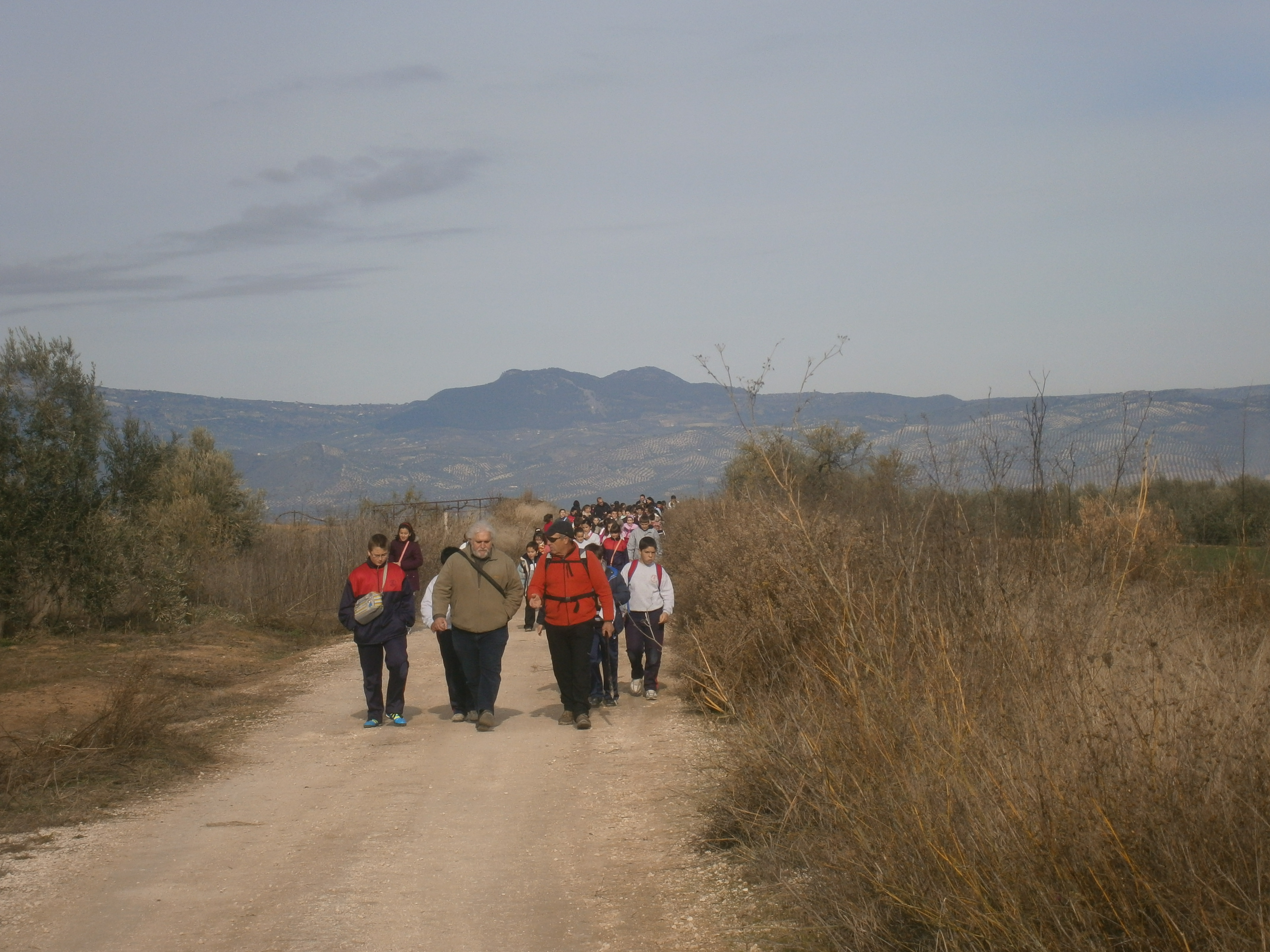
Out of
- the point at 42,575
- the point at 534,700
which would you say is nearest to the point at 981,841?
the point at 534,700

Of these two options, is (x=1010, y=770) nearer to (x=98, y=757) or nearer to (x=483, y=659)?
(x=98, y=757)

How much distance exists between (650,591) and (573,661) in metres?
1.80

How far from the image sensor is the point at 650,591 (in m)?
12.6

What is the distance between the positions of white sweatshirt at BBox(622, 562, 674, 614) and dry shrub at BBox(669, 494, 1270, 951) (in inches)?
164

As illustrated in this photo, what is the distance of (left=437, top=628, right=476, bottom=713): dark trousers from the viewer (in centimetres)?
1135

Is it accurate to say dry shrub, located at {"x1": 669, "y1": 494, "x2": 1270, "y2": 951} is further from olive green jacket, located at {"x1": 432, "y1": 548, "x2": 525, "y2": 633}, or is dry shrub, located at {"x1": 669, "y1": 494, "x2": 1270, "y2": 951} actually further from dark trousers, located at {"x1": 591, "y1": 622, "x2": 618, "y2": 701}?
dark trousers, located at {"x1": 591, "y1": 622, "x2": 618, "y2": 701}

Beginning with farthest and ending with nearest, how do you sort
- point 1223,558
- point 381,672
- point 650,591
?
point 1223,558
point 650,591
point 381,672

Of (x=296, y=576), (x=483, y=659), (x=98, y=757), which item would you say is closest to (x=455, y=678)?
(x=483, y=659)

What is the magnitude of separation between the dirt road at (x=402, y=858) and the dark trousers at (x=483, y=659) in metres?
0.48

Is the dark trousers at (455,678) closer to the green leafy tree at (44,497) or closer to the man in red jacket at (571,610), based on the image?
the man in red jacket at (571,610)

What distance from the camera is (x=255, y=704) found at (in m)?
12.7

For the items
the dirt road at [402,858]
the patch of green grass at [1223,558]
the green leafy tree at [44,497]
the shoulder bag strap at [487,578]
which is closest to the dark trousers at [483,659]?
the shoulder bag strap at [487,578]

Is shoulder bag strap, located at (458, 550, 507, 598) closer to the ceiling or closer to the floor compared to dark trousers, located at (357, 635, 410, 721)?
closer to the ceiling

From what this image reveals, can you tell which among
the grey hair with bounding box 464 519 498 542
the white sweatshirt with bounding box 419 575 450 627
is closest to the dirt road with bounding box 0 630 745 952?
the white sweatshirt with bounding box 419 575 450 627
